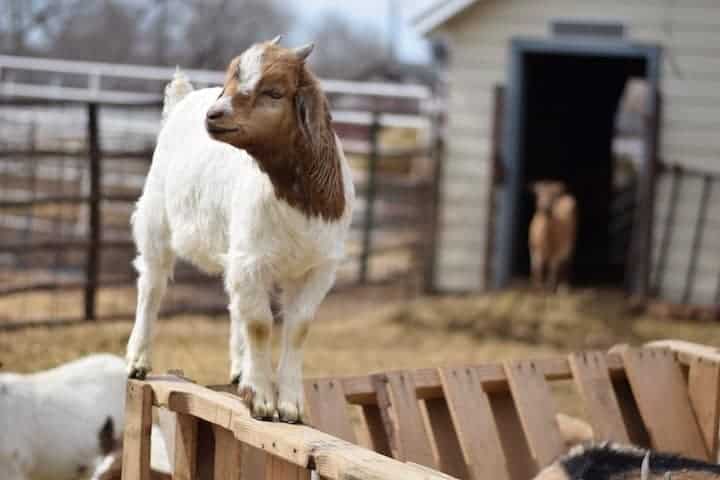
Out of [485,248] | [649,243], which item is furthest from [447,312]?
[649,243]

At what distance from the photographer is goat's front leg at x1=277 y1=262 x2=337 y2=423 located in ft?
12.7

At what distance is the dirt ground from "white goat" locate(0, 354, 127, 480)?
2127mm

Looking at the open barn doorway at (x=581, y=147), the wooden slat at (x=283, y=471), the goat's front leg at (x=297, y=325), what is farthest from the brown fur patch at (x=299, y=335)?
the open barn doorway at (x=581, y=147)

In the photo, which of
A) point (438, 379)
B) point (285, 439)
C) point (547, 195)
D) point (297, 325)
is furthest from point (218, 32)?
point (285, 439)

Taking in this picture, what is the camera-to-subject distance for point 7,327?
1020 cm

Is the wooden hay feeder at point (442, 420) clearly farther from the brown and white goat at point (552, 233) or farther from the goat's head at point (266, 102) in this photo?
the brown and white goat at point (552, 233)

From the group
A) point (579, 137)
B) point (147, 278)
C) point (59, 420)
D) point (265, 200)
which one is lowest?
point (59, 420)

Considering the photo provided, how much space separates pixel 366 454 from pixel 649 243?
33.4 ft

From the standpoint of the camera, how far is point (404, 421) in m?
4.91

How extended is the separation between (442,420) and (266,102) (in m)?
2.16

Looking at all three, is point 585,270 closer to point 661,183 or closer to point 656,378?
point 661,183

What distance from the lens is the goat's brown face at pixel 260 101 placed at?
351 centimetres

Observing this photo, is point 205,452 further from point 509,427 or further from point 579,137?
point 579,137

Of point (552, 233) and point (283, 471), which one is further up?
point (283, 471)
